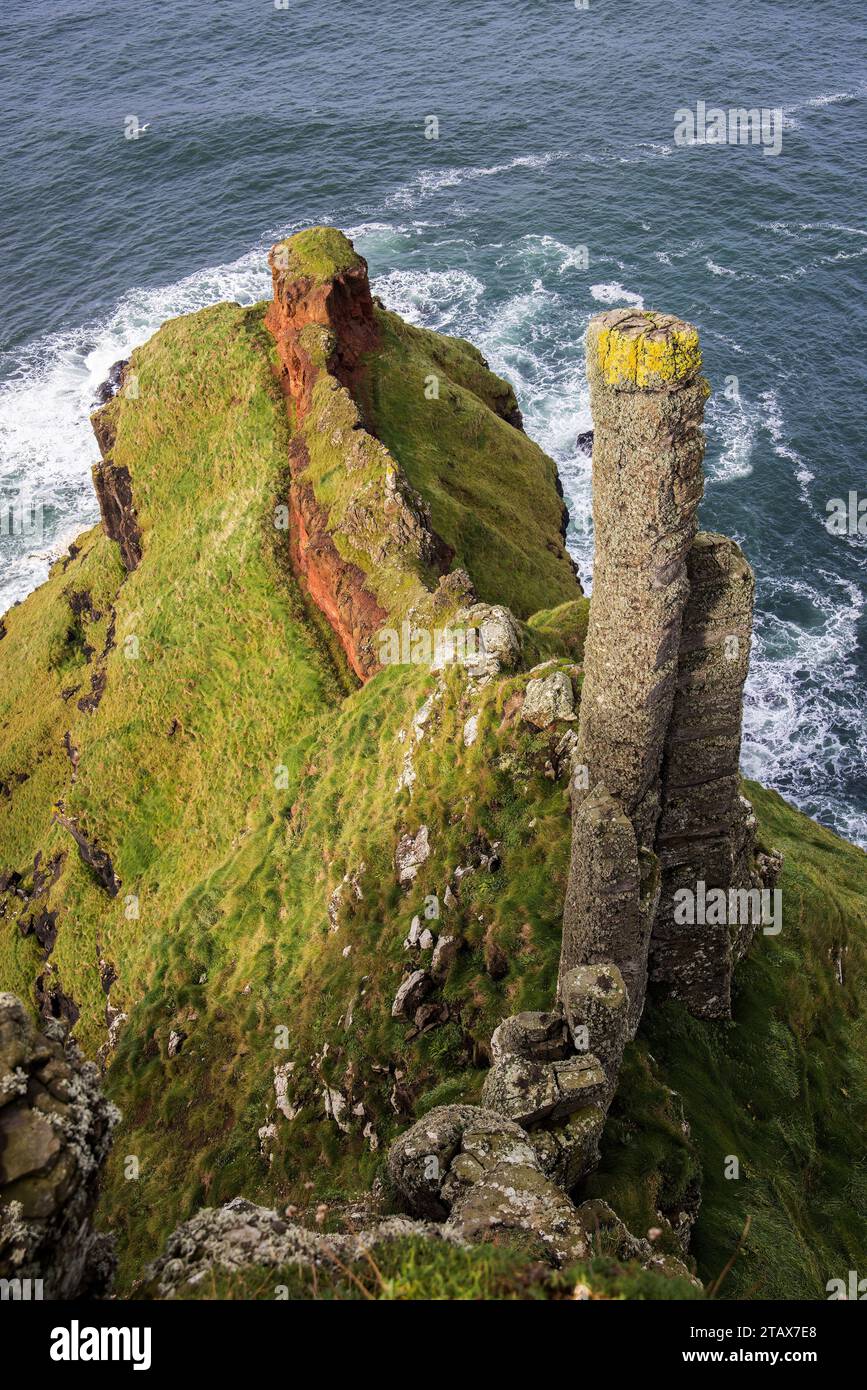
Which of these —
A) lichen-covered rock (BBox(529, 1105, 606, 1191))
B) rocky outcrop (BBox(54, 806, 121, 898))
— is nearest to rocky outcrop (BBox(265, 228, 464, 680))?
rocky outcrop (BBox(54, 806, 121, 898))

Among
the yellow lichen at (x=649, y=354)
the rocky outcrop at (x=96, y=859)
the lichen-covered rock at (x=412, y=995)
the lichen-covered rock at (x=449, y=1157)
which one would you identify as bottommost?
the rocky outcrop at (x=96, y=859)

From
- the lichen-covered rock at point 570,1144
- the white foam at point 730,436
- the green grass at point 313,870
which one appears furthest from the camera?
the white foam at point 730,436

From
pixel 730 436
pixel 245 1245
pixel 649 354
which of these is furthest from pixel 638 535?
pixel 730 436

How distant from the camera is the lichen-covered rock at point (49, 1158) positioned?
11.5 meters

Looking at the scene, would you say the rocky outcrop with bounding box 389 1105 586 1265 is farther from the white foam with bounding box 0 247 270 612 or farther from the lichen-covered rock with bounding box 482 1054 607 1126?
the white foam with bounding box 0 247 270 612

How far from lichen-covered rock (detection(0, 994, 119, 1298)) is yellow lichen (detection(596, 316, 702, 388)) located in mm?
14088

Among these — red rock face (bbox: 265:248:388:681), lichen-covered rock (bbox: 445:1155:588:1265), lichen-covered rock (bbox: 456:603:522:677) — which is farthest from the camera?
red rock face (bbox: 265:248:388:681)

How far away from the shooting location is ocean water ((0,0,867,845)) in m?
78.6

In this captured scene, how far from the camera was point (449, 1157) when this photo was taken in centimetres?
1759

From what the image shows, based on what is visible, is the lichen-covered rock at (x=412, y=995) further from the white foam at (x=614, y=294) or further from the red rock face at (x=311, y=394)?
the white foam at (x=614, y=294)

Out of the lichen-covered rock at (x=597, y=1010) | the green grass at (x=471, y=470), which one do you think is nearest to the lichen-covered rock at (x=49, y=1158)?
the lichen-covered rock at (x=597, y=1010)

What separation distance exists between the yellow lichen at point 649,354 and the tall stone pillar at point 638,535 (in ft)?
0.06

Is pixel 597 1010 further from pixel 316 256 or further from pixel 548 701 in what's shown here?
pixel 316 256

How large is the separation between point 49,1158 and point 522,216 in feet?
376
